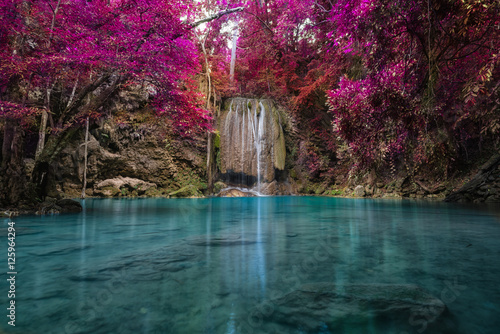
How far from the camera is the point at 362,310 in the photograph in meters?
1.16

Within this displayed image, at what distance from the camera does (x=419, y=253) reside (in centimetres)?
221

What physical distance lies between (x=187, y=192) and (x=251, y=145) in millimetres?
5199

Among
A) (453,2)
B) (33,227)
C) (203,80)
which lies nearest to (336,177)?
(203,80)

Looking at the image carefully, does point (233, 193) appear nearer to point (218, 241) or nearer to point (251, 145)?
point (251, 145)

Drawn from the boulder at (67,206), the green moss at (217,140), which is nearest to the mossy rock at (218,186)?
the green moss at (217,140)

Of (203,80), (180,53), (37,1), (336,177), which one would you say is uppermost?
(203,80)

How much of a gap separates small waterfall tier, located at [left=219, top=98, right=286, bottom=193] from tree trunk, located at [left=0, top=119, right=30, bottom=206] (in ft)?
34.0

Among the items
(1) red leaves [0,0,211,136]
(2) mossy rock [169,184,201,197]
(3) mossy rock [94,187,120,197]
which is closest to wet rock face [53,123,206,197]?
(3) mossy rock [94,187,120,197]

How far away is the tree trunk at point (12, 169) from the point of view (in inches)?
190

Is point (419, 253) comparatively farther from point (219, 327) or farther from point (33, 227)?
point (33, 227)

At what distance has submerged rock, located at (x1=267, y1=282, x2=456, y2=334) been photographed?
40.6 inches

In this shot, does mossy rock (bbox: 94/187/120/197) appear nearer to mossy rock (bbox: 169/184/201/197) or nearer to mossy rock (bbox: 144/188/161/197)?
mossy rock (bbox: 144/188/161/197)

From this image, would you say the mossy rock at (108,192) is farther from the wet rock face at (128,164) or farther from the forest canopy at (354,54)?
the forest canopy at (354,54)

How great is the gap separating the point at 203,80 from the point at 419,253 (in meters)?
13.7
